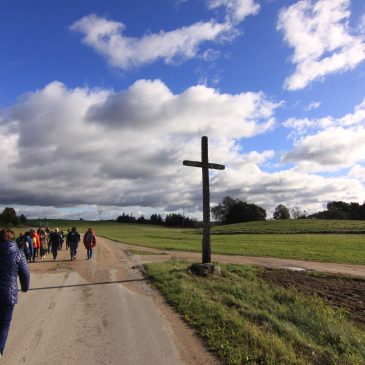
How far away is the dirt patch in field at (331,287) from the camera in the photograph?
12.2 m

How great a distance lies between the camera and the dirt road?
6629 millimetres

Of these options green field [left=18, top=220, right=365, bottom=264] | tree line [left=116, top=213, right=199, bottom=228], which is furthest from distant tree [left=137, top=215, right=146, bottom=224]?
green field [left=18, top=220, right=365, bottom=264]

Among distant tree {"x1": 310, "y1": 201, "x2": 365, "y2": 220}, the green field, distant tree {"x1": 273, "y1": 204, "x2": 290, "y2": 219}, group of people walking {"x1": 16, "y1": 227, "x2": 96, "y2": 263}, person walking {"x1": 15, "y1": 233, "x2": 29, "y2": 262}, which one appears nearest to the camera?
person walking {"x1": 15, "y1": 233, "x2": 29, "y2": 262}

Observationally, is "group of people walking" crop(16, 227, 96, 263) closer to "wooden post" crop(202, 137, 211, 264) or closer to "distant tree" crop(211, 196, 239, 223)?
"wooden post" crop(202, 137, 211, 264)

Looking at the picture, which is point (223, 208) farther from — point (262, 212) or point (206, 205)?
point (206, 205)

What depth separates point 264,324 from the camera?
8500 mm

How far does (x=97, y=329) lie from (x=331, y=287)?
9.80 m

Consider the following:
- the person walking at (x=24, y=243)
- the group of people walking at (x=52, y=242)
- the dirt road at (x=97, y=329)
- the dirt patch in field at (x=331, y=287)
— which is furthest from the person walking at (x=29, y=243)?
the dirt patch in field at (x=331, y=287)

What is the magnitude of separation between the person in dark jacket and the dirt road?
1.95 ft

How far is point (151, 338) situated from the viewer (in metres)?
7.75

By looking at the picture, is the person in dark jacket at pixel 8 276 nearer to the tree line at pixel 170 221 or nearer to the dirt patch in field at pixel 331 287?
the dirt patch in field at pixel 331 287

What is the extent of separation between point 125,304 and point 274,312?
141 inches

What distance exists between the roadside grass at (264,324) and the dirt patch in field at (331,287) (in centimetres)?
66

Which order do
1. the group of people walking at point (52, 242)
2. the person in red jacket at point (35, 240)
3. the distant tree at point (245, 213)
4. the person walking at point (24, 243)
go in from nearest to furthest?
1. the person walking at point (24, 243)
2. the group of people walking at point (52, 242)
3. the person in red jacket at point (35, 240)
4. the distant tree at point (245, 213)
